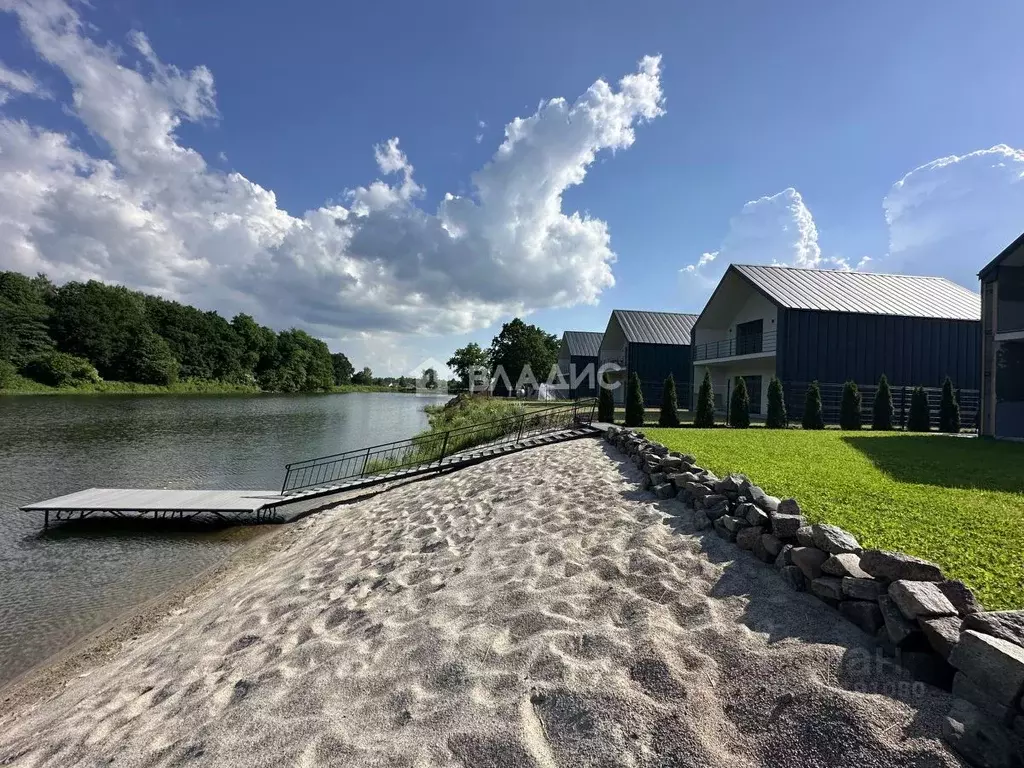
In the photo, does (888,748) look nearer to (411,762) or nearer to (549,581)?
A: (411,762)

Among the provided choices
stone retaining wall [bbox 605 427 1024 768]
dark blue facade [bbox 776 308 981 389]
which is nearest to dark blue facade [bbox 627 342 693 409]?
dark blue facade [bbox 776 308 981 389]

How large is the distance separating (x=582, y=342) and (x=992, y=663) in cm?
3977

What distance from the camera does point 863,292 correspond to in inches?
832

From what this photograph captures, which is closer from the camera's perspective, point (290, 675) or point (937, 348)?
point (290, 675)

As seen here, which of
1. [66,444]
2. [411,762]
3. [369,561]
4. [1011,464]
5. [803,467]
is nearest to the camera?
[411,762]

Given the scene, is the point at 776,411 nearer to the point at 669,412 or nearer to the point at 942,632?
the point at 669,412

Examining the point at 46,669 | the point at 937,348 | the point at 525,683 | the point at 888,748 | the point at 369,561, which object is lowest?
the point at 46,669

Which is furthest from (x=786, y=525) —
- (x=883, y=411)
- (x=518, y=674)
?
(x=883, y=411)

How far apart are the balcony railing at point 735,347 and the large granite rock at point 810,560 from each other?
19.0m

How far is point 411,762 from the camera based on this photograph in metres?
2.43

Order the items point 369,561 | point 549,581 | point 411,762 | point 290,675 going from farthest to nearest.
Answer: point 369,561 → point 549,581 → point 290,675 → point 411,762

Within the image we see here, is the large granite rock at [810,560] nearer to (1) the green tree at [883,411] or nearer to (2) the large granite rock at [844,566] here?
(2) the large granite rock at [844,566]

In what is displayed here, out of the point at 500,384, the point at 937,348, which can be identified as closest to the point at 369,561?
the point at 937,348

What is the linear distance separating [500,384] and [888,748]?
162 ft
